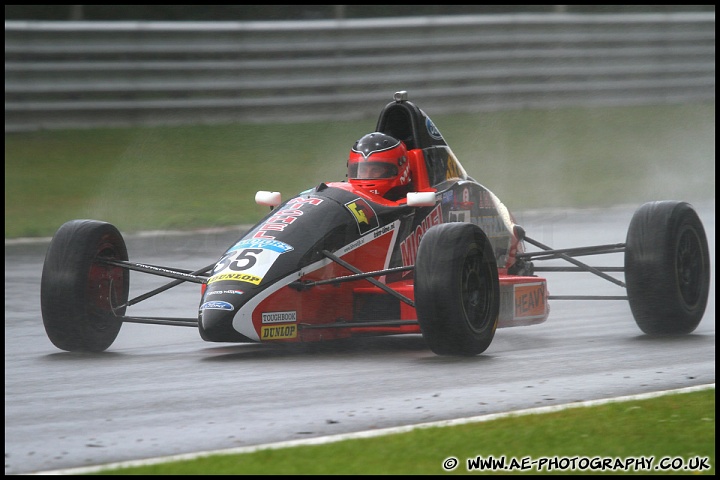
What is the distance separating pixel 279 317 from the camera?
827 cm

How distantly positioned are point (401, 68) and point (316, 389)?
42.2 feet

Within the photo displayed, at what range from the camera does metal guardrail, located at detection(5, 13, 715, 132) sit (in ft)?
58.8

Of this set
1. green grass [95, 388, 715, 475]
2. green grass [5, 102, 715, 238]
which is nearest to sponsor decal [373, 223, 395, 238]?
green grass [95, 388, 715, 475]

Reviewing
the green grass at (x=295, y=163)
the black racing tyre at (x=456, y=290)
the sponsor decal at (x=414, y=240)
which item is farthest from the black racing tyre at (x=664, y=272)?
the green grass at (x=295, y=163)

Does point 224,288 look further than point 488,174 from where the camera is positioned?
No

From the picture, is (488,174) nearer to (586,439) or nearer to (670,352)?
(670,352)

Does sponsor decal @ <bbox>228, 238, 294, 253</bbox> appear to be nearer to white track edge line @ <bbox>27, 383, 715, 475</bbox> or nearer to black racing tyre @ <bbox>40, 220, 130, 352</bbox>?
black racing tyre @ <bbox>40, 220, 130, 352</bbox>

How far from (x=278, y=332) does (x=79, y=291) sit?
4.76ft

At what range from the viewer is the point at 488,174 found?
19562 mm

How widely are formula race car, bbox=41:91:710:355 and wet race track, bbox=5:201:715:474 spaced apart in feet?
0.69

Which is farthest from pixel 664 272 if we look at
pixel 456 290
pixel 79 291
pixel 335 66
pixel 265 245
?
pixel 335 66

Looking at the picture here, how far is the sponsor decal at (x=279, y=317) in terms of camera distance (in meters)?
8.18

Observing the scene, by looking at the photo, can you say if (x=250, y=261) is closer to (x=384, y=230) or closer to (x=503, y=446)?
(x=384, y=230)

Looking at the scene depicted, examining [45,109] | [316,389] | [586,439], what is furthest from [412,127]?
[45,109]
